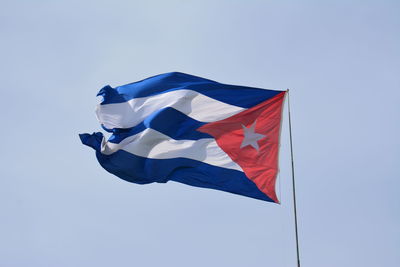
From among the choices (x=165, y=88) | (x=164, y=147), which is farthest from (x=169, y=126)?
(x=165, y=88)

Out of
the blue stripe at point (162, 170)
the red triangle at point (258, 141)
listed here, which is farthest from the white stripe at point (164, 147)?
the red triangle at point (258, 141)

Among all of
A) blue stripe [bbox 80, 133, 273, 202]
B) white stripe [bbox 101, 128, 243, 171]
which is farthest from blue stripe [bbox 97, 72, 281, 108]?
blue stripe [bbox 80, 133, 273, 202]

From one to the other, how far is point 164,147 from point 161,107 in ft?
6.15

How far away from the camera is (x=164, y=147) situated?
31.1 meters

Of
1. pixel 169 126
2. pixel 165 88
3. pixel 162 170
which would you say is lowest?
pixel 162 170

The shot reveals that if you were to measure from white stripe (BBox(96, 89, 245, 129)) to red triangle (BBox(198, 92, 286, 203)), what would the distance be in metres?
0.57

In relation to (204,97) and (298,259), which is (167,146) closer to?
(204,97)

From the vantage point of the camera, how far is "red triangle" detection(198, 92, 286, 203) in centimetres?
2922

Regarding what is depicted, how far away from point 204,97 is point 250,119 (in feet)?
7.85

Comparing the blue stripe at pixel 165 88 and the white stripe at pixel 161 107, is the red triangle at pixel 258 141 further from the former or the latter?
the blue stripe at pixel 165 88

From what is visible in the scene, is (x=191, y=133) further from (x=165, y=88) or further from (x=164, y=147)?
(x=165, y=88)

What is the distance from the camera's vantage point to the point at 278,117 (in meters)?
30.2

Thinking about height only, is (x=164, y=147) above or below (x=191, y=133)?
below

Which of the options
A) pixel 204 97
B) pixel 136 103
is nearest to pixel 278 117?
pixel 204 97
